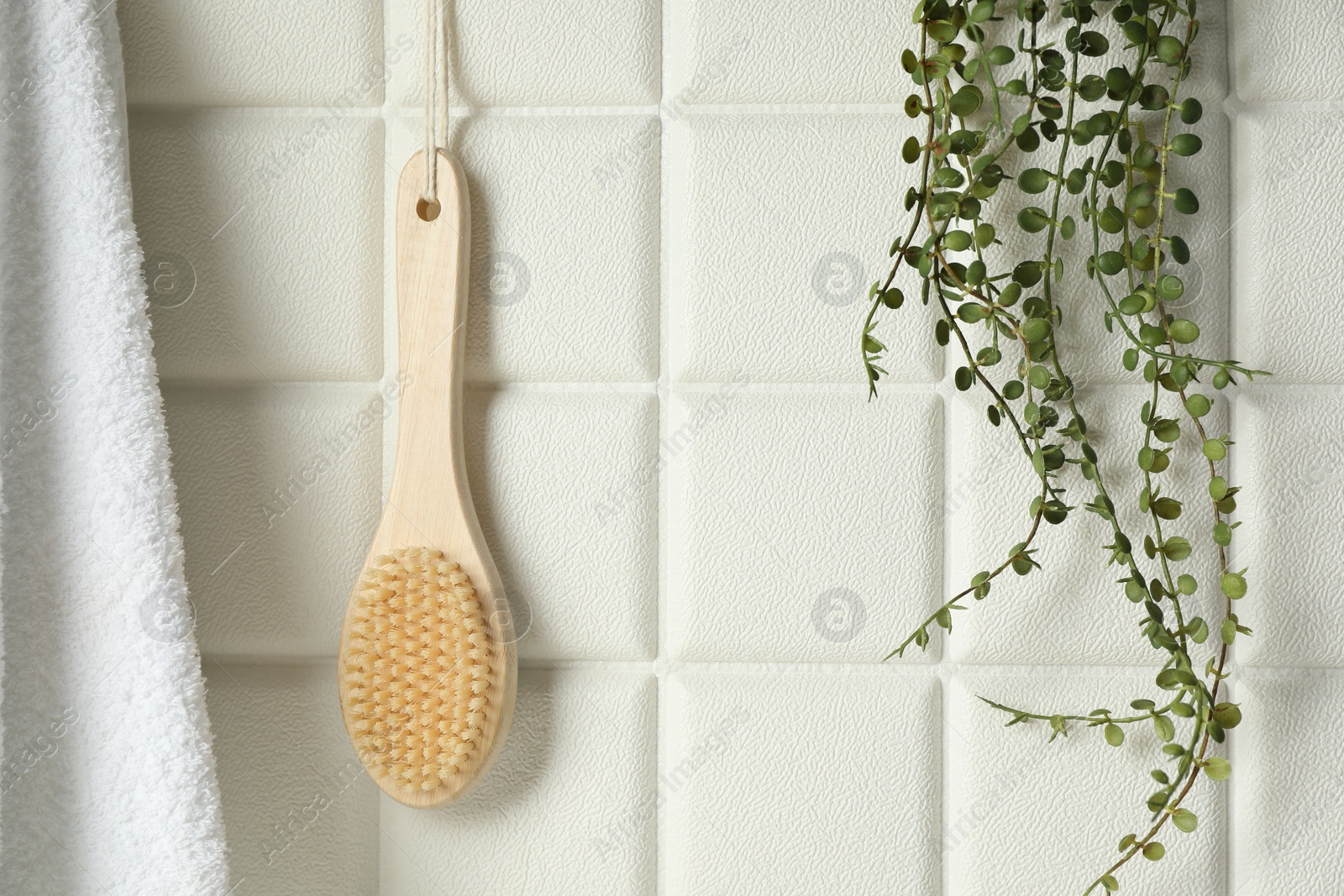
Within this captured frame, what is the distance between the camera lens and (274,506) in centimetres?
63

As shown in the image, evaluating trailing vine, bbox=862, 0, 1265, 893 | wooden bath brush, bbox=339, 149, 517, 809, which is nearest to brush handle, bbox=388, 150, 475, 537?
wooden bath brush, bbox=339, 149, 517, 809

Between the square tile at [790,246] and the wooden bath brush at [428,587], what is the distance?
166 mm

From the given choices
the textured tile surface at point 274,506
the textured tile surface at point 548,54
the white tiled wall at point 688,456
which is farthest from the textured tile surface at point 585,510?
the textured tile surface at point 548,54

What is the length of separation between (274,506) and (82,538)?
12cm

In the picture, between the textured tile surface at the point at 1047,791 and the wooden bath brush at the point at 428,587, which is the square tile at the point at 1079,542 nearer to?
the textured tile surface at the point at 1047,791

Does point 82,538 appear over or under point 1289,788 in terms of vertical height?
over

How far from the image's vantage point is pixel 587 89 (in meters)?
0.61

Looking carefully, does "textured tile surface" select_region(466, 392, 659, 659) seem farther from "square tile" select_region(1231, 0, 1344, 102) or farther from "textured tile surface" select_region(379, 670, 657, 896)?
"square tile" select_region(1231, 0, 1344, 102)

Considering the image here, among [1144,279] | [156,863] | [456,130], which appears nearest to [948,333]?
[1144,279]

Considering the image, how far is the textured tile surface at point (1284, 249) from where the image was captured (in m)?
0.60

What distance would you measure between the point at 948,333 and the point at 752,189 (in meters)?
0.17

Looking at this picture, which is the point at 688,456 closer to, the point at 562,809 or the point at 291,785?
the point at 562,809

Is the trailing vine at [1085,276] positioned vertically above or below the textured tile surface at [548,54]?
below

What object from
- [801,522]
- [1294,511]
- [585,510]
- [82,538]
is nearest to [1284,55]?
[1294,511]
